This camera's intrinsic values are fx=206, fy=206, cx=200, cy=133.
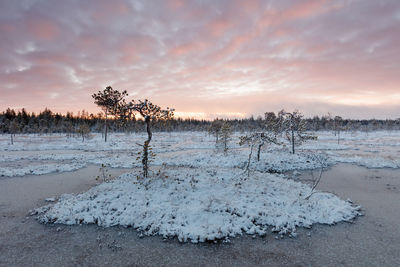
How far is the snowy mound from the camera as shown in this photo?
909 cm

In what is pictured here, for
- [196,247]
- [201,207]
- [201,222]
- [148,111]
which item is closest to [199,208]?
[201,207]

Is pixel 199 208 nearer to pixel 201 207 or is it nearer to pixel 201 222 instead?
pixel 201 207

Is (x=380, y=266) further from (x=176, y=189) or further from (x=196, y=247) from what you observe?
(x=176, y=189)

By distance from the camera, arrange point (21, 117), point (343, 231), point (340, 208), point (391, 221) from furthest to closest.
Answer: point (21, 117)
point (340, 208)
point (391, 221)
point (343, 231)

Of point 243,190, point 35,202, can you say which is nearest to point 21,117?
point 35,202

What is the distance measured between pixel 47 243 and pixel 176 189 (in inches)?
252

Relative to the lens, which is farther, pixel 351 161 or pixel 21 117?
pixel 21 117

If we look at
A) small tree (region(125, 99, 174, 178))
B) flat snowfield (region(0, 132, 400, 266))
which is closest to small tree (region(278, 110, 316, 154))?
flat snowfield (region(0, 132, 400, 266))

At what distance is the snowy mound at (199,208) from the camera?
9.09 m

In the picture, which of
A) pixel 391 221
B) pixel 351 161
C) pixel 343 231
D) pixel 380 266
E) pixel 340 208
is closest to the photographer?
pixel 380 266

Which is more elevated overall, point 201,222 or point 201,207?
point 201,207

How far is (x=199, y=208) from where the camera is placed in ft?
33.6

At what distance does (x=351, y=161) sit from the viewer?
84.9 feet

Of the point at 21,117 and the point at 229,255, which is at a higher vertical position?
the point at 21,117
